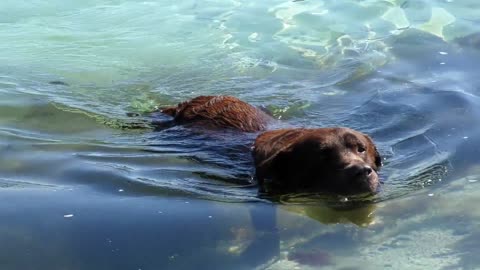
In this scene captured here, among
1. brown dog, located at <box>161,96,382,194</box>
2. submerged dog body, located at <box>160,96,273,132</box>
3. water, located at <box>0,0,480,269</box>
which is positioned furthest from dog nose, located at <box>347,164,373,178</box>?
submerged dog body, located at <box>160,96,273,132</box>

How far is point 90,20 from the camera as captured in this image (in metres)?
12.0

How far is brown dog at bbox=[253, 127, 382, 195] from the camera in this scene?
18.8 ft

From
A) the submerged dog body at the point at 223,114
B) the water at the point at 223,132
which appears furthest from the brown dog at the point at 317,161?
the submerged dog body at the point at 223,114

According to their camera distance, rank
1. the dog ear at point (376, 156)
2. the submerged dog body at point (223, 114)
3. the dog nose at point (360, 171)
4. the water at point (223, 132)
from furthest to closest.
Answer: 1. the submerged dog body at point (223, 114)
2. the dog ear at point (376, 156)
3. the dog nose at point (360, 171)
4. the water at point (223, 132)

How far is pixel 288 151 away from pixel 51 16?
7189mm

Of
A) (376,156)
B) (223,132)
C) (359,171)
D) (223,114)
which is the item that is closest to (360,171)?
(359,171)

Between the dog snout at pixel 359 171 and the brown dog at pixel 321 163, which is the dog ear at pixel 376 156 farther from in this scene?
the dog snout at pixel 359 171

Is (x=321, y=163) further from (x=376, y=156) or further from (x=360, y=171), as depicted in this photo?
(x=376, y=156)

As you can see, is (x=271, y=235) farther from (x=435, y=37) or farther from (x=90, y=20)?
(x=90, y=20)

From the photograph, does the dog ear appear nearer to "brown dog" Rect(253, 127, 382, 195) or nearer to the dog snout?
"brown dog" Rect(253, 127, 382, 195)

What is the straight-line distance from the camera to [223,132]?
706cm

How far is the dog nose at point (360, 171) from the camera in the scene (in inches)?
223

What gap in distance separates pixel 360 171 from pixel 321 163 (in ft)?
1.15

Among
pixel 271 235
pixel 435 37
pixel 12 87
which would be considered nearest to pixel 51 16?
pixel 12 87
